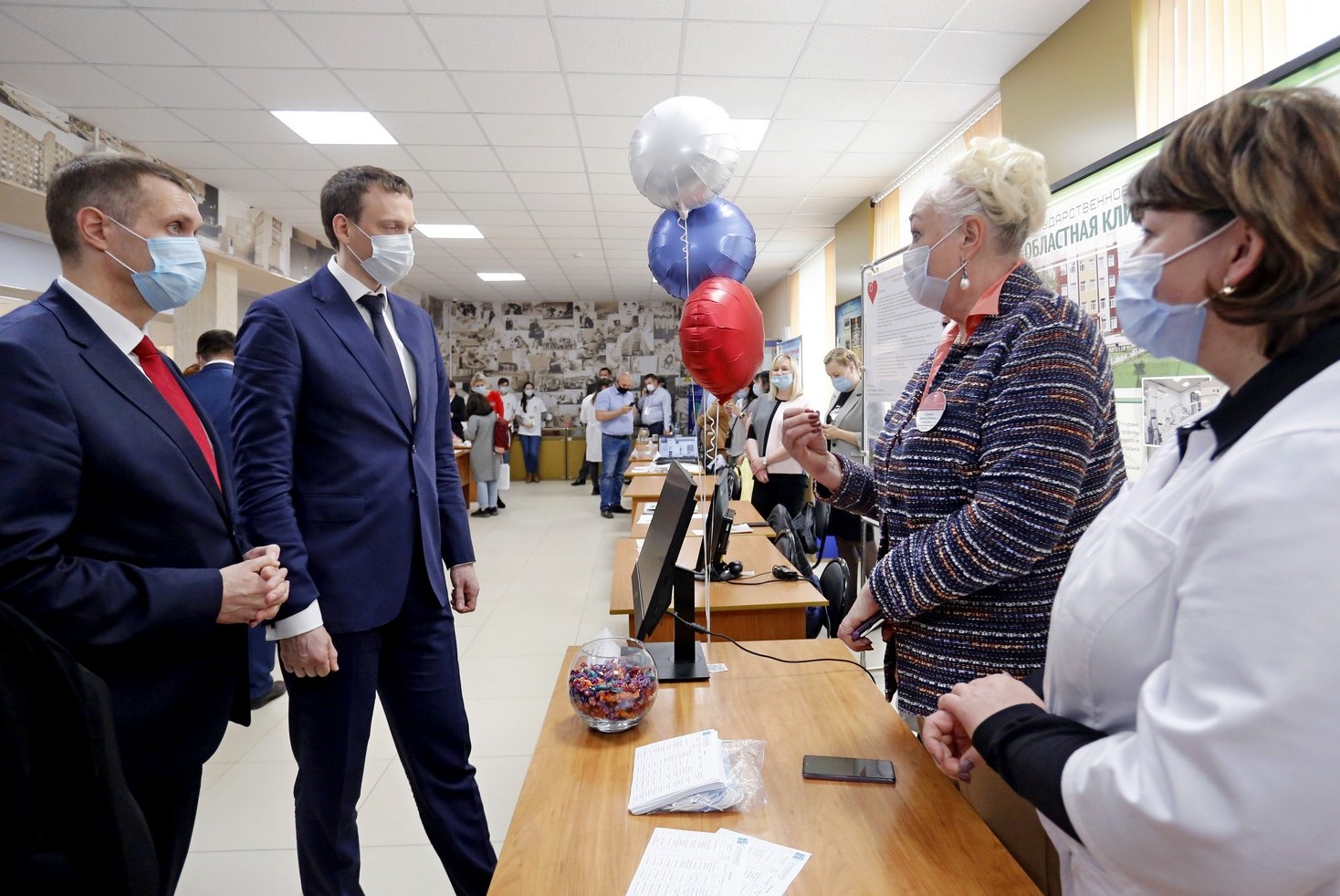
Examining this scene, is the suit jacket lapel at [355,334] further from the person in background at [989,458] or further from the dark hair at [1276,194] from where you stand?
the dark hair at [1276,194]

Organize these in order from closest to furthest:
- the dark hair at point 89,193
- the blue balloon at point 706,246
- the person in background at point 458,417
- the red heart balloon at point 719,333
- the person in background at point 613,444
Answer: the dark hair at point 89,193, the red heart balloon at point 719,333, the blue balloon at point 706,246, the person in background at point 613,444, the person in background at point 458,417

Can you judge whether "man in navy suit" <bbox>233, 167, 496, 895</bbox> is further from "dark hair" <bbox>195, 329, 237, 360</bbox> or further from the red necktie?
"dark hair" <bbox>195, 329, 237, 360</bbox>

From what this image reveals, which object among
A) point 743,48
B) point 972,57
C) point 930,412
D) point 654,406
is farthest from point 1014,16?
point 654,406

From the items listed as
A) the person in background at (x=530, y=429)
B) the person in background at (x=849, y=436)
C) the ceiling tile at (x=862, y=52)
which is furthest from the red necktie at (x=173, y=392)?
the person in background at (x=530, y=429)

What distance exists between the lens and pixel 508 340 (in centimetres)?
1270

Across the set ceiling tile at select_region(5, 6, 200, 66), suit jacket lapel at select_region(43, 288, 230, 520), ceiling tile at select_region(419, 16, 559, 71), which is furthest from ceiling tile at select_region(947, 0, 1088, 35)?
ceiling tile at select_region(5, 6, 200, 66)

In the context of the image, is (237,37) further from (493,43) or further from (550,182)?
(550,182)

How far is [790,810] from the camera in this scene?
0.97m

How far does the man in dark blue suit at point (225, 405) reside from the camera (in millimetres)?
2908

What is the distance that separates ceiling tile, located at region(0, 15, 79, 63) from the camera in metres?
3.38

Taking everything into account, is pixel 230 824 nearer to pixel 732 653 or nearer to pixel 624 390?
pixel 732 653

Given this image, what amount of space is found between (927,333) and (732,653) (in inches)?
88.4

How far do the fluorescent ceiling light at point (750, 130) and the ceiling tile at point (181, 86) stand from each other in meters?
3.01

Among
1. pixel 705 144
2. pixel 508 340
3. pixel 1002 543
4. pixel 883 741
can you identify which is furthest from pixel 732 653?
pixel 508 340
